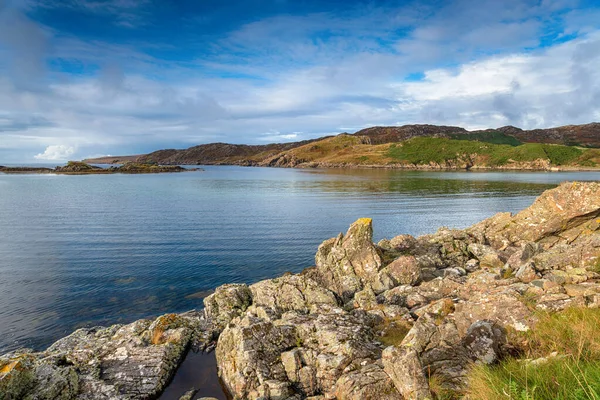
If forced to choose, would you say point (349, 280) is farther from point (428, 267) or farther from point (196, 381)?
point (196, 381)

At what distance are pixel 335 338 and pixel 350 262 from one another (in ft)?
38.4

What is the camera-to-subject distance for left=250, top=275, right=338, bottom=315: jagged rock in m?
18.6

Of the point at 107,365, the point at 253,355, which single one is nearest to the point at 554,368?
the point at 253,355

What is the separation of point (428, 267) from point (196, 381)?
55.2ft

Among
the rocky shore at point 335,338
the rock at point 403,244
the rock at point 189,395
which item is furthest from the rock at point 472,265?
the rock at point 189,395

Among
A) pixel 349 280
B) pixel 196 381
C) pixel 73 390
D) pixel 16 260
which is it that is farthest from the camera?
pixel 16 260

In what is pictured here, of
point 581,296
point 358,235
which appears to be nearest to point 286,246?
point 358,235

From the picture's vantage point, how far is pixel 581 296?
1078 cm

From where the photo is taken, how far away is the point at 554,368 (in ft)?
21.5

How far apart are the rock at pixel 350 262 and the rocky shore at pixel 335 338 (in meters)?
0.55

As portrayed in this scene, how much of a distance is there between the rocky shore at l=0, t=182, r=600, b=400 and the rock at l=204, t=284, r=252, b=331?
66 millimetres

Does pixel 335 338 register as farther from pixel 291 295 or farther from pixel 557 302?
pixel 557 302

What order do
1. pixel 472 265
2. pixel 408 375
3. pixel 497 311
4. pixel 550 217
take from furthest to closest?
pixel 550 217 < pixel 472 265 < pixel 497 311 < pixel 408 375

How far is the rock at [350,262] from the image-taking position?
22531mm
